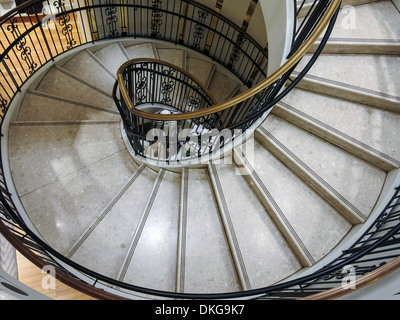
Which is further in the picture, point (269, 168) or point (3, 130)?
point (3, 130)

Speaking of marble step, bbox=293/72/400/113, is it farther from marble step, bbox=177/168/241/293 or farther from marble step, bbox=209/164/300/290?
marble step, bbox=177/168/241/293

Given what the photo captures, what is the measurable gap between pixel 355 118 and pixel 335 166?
2.12 ft

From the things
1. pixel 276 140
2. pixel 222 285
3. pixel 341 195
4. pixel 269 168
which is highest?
pixel 276 140

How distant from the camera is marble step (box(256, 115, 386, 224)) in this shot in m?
3.04

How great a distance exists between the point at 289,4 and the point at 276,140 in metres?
1.59

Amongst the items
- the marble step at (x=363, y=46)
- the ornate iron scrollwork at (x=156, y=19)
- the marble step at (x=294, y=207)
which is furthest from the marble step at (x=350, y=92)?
the ornate iron scrollwork at (x=156, y=19)

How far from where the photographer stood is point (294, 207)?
324 centimetres

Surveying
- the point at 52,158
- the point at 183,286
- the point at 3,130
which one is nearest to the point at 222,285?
the point at 183,286

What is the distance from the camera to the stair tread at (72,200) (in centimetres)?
364

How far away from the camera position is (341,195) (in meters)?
3.07

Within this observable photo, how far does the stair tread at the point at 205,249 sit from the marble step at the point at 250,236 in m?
0.17

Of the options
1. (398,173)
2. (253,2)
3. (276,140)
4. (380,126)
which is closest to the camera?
(398,173)

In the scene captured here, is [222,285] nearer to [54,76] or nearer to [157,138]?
[157,138]

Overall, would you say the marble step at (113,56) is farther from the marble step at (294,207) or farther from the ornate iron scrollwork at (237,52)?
the marble step at (294,207)
